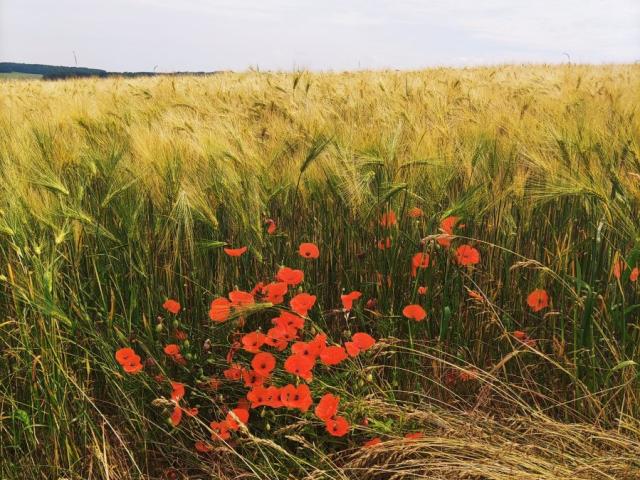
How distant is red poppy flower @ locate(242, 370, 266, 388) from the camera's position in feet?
4.76

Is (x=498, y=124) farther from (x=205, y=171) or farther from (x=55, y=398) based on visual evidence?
(x=55, y=398)

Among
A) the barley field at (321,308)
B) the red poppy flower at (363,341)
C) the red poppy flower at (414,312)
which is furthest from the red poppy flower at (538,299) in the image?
the red poppy flower at (363,341)

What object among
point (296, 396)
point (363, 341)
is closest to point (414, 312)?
point (363, 341)

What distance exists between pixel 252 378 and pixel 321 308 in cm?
39

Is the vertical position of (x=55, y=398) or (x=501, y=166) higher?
(x=501, y=166)

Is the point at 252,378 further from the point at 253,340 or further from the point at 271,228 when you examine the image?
the point at 271,228

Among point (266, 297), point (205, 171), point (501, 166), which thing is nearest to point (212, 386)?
point (266, 297)

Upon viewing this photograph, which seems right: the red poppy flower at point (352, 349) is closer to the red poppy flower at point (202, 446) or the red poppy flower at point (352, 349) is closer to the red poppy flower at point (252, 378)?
the red poppy flower at point (252, 378)

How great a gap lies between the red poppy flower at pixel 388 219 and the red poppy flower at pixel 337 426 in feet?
1.95

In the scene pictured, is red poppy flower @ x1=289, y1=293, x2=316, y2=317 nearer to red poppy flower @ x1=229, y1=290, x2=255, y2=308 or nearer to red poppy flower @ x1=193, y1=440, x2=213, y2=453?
red poppy flower @ x1=229, y1=290, x2=255, y2=308

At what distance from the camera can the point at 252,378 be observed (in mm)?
1485

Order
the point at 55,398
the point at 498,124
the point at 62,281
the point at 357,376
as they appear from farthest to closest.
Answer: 1. the point at 498,124
2. the point at 62,281
3. the point at 357,376
4. the point at 55,398

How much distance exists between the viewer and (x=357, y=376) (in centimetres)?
154

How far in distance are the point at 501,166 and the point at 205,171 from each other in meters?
0.99
